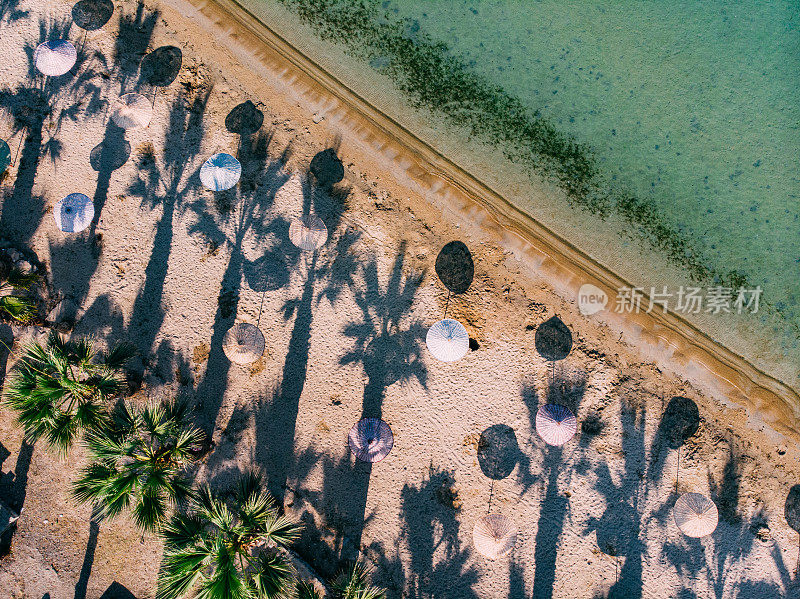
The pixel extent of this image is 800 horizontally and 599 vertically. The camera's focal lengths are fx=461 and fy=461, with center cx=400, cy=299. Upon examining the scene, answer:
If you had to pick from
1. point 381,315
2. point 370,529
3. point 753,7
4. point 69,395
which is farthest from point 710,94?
point 69,395

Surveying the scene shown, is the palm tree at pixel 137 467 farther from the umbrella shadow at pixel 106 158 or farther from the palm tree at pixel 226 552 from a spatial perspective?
the umbrella shadow at pixel 106 158

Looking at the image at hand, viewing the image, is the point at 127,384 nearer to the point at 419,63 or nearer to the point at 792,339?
the point at 419,63

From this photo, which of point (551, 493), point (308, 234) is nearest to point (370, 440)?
point (551, 493)

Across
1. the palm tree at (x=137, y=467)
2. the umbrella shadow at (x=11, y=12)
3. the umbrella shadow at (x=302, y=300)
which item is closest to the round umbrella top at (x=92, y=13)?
the umbrella shadow at (x=11, y=12)

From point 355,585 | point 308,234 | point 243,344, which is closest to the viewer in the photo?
point 355,585

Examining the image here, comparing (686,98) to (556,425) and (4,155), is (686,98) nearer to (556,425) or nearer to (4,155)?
(556,425)
